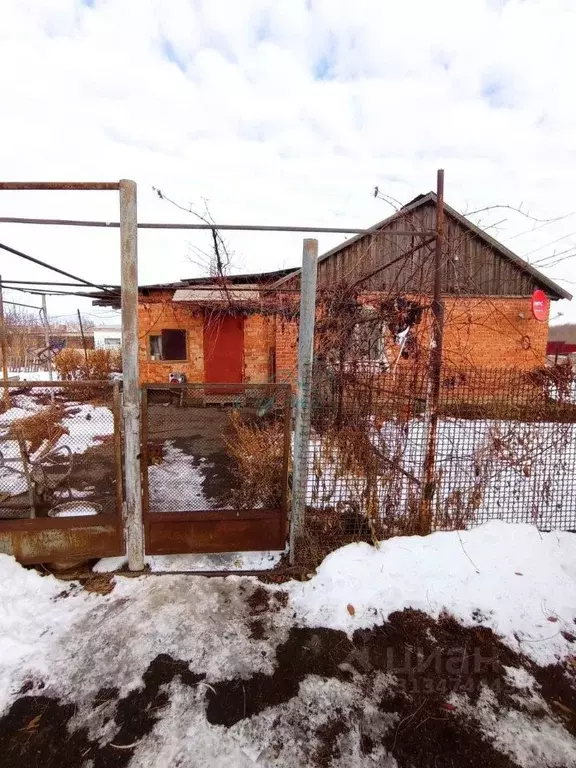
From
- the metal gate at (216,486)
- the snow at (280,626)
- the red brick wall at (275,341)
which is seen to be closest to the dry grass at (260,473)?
the metal gate at (216,486)

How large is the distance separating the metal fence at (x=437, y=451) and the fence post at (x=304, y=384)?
186 millimetres

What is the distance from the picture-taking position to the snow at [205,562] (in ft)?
10.8

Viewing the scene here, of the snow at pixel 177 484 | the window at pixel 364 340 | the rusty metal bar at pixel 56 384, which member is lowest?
the snow at pixel 177 484

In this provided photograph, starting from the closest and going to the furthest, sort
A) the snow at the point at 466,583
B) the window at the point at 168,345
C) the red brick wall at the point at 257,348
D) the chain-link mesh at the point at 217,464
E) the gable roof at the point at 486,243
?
1. the snow at the point at 466,583
2. the chain-link mesh at the point at 217,464
3. the gable roof at the point at 486,243
4. the red brick wall at the point at 257,348
5. the window at the point at 168,345

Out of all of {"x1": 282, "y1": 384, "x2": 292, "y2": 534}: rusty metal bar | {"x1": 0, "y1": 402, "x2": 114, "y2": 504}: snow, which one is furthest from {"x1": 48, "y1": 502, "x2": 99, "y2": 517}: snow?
{"x1": 282, "y1": 384, "x2": 292, "y2": 534}: rusty metal bar

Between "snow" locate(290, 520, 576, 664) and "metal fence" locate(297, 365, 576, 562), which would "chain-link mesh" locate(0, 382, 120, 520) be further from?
"snow" locate(290, 520, 576, 664)

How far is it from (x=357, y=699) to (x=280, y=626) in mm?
724

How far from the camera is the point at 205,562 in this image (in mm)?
3375

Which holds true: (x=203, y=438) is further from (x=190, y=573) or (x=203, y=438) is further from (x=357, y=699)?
(x=357, y=699)

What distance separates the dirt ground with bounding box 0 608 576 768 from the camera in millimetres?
1883

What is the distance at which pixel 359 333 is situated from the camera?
18.1ft

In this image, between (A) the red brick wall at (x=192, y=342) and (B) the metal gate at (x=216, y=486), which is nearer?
(B) the metal gate at (x=216, y=486)

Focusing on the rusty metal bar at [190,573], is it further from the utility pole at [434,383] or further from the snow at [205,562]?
the utility pole at [434,383]

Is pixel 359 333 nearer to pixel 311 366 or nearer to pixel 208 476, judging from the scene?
pixel 311 366
